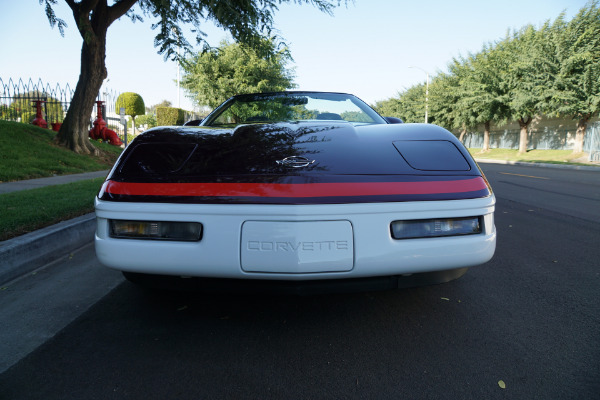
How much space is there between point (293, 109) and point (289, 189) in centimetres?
168

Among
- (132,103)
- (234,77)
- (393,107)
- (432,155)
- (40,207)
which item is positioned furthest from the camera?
(393,107)

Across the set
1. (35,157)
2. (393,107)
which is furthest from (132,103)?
(393,107)

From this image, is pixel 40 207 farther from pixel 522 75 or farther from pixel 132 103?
pixel 132 103

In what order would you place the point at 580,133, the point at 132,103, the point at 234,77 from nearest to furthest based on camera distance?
the point at 580,133 < the point at 234,77 < the point at 132,103

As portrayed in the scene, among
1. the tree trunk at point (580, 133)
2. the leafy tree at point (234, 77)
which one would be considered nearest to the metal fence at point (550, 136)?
the tree trunk at point (580, 133)

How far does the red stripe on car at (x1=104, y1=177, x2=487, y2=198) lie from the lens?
1.73 metres

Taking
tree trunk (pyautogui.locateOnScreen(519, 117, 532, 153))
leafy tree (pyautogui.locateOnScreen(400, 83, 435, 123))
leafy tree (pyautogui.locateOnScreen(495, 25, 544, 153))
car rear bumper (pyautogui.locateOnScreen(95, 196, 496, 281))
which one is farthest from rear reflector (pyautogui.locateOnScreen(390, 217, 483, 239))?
leafy tree (pyautogui.locateOnScreen(400, 83, 435, 123))

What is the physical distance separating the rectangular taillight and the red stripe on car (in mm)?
132

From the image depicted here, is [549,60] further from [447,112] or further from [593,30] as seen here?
[447,112]

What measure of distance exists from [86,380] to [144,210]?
72 centimetres

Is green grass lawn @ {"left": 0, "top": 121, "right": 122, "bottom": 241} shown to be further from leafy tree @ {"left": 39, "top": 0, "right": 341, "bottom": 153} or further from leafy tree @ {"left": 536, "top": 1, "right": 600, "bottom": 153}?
leafy tree @ {"left": 536, "top": 1, "right": 600, "bottom": 153}

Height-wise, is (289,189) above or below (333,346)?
above

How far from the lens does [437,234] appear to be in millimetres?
1820

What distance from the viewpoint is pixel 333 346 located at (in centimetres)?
188
